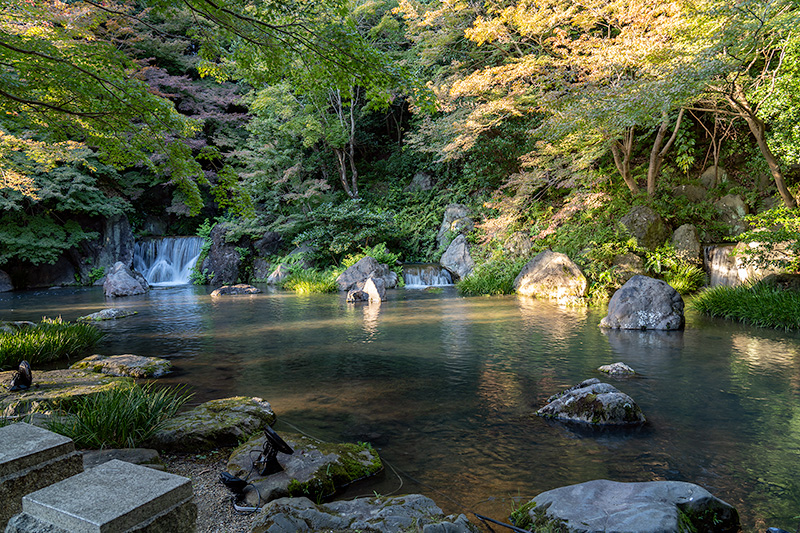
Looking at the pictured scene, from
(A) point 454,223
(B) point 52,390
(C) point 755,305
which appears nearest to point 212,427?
(B) point 52,390

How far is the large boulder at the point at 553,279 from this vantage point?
1417 centimetres

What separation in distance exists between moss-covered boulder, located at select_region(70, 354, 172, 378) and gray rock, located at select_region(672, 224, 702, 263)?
14.6 m

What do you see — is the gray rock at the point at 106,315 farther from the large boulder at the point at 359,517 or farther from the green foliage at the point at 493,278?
the large boulder at the point at 359,517

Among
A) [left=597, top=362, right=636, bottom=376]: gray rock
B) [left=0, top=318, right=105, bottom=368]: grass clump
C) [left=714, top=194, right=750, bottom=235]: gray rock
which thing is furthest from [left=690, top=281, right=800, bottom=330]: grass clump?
[left=0, top=318, right=105, bottom=368]: grass clump

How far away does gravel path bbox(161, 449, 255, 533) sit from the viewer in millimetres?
2826

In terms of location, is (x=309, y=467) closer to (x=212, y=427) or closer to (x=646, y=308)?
(x=212, y=427)

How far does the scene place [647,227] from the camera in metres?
14.9

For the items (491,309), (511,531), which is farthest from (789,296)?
(511,531)

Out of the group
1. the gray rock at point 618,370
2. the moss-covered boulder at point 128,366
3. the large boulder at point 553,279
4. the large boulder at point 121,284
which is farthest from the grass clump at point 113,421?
the large boulder at point 121,284

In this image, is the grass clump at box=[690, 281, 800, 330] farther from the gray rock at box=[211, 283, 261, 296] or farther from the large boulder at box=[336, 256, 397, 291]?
the gray rock at box=[211, 283, 261, 296]

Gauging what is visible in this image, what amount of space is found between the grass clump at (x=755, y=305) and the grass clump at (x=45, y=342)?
548 inches

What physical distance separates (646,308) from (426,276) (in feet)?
34.5

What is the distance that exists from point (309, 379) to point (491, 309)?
743cm

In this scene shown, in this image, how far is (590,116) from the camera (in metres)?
11.0
